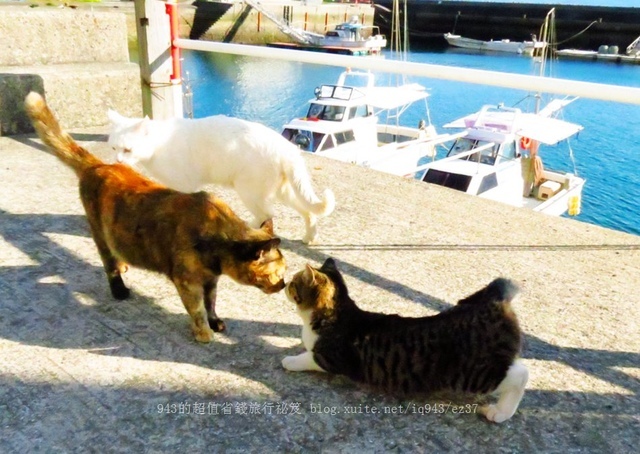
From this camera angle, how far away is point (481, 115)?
1453 cm

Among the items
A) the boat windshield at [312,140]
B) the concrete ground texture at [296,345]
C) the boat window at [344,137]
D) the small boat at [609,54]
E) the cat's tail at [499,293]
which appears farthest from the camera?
the small boat at [609,54]

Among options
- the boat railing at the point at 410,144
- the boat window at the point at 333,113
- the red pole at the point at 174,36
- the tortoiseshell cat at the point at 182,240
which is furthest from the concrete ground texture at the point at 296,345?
the boat window at the point at 333,113

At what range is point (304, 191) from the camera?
2.89 metres

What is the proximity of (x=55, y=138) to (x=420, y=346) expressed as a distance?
1.93 m

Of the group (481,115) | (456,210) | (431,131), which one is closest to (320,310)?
(456,210)

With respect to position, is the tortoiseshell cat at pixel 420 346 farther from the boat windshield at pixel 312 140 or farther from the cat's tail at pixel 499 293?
the boat windshield at pixel 312 140

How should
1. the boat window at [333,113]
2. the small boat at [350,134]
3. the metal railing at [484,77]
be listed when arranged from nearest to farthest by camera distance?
the metal railing at [484,77], the small boat at [350,134], the boat window at [333,113]

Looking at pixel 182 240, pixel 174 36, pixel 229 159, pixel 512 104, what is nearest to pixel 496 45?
pixel 512 104

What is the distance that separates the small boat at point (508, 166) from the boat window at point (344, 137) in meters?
2.10

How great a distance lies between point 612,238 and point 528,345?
1524 mm

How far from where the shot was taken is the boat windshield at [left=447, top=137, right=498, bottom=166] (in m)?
12.9

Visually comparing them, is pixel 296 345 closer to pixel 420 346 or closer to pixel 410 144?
pixel 420 346

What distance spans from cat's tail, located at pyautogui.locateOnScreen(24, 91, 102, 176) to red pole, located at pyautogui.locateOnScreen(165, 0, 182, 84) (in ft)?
7.56

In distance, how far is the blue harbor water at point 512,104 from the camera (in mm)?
16141
